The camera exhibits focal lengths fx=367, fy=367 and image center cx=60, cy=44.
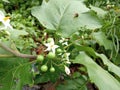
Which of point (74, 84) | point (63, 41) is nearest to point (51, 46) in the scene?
point (63, 41)

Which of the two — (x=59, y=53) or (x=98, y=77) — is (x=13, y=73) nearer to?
(x=59, y=53)

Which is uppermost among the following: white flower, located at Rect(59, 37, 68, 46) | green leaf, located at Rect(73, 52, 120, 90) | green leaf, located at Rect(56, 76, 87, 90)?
white flower, located at Rect(59, 37, 68, 46)

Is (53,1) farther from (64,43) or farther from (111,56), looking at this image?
(111,56)

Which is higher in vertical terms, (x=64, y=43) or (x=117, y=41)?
(x=64, y=43)

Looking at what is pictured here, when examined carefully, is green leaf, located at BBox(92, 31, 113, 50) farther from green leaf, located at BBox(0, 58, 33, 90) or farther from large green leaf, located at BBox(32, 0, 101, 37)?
green leaf, located at BBox(0, 58, 33, 90)

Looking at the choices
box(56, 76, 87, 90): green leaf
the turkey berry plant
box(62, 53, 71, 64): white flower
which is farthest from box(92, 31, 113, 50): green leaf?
box(62, 53, 71, 64): white flower


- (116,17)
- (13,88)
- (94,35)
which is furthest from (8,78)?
(116,17)
